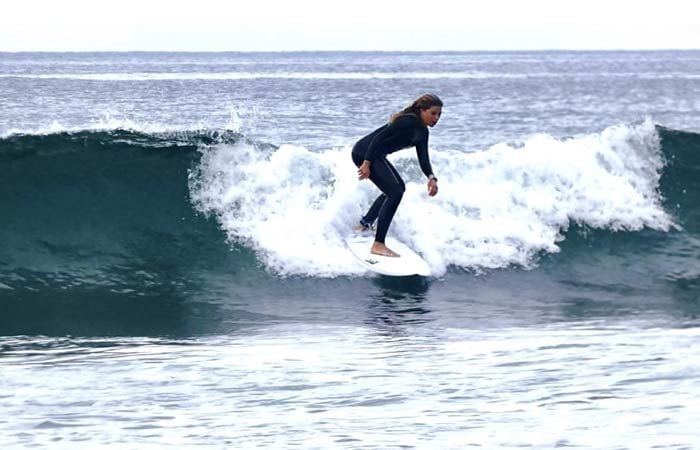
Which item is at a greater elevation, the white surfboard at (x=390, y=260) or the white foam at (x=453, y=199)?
the white foam at (x=453, y=199)

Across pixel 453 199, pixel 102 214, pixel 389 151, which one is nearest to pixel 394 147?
pixel 389 151

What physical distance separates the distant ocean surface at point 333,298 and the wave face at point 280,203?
0.03 m

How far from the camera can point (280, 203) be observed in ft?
36.3

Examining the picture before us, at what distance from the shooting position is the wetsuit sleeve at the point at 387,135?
9.24 m

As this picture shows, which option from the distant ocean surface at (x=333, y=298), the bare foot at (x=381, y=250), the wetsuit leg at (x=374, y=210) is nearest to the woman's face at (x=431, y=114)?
Result: the wetsuit leg at (x=374, y=210)

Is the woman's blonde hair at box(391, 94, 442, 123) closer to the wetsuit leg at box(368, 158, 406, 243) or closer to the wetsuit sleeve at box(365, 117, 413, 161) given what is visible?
the wetsuit sleeve at box(365, 117, 413, 161)

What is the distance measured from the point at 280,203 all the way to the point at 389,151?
194cm

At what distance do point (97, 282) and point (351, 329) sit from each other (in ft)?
8.84

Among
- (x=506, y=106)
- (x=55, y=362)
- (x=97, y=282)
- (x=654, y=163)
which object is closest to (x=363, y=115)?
(x=506, y=106)

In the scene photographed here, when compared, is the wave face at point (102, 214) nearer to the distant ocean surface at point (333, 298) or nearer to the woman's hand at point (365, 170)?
the distant ocean surface at point (333, 298)

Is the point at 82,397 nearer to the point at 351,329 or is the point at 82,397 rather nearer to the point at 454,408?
the point at 454,408

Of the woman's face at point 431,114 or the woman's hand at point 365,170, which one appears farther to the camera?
the woman's hand at point 365,170

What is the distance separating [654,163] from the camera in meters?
13.0

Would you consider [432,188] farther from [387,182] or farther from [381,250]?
[381,250]
